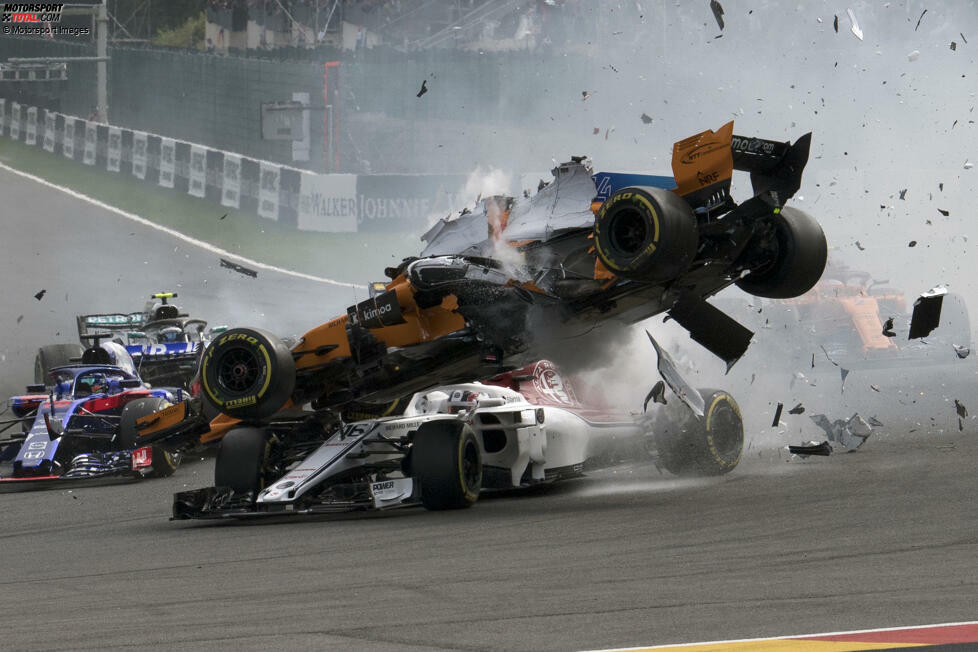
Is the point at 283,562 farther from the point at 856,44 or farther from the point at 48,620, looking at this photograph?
the point at 856,44

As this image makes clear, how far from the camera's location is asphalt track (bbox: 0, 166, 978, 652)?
6727 mm

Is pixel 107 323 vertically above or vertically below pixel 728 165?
below

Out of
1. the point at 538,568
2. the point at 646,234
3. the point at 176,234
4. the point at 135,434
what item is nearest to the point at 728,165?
the point at 646,234

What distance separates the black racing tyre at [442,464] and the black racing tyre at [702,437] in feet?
9.27

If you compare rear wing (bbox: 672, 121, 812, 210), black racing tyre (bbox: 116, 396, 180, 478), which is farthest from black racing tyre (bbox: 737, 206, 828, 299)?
black racing tyre (bbox: 116, 396, 180, 478)

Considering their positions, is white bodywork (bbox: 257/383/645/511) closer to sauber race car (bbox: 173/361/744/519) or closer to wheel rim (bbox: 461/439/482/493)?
sauber race car (bbox: 173/361/744/519)

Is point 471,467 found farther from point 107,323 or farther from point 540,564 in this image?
point 107,323

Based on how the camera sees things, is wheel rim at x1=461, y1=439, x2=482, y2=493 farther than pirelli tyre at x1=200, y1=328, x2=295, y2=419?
Yes

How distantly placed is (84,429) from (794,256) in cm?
999

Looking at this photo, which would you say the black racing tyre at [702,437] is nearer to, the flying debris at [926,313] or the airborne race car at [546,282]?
the airborne race car at [546,282]

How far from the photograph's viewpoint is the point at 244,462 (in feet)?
42.8

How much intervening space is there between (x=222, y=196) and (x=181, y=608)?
110 feet

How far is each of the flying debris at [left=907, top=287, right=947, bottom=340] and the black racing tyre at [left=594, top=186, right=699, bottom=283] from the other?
3020mm

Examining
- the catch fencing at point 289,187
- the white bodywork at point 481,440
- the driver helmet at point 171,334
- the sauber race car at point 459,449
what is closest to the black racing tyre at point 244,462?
the sauber race car at point 459,449
